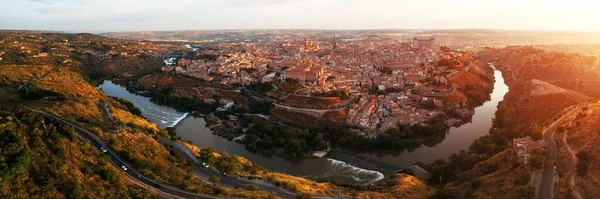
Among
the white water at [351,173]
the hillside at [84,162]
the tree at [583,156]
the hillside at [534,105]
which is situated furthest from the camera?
the hillside at [534,105]

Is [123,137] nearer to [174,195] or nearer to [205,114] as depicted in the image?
[174,195]

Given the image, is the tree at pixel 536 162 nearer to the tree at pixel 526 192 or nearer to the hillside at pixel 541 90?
the tree at pixel 526 192

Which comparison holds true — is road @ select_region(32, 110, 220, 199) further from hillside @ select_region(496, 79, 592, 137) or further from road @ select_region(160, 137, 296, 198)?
hillside @ select_region(496, 79, 592, 137)

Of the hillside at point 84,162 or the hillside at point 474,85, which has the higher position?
the hillside at point 84,162

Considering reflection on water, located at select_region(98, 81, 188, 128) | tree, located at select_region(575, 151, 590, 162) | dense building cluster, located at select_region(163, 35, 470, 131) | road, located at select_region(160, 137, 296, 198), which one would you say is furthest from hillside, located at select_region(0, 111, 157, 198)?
dense building cluster, located at select_region(163, 35, 470, 131)

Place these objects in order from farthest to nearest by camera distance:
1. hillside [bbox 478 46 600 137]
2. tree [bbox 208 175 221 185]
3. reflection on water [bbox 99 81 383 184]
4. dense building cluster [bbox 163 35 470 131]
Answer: dense building cluster [bbox 163 35 470 131] → hillside [bbox 478 46 600 137] → reflection on water [bbox 99 81 383 184] → tree [bbox 208 175 221 185]

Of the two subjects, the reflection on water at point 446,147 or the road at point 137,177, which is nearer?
the road at point 137,177

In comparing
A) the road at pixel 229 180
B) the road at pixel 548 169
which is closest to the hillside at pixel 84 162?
the road at pixel 229 180

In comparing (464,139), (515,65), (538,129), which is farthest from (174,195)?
(515,65)

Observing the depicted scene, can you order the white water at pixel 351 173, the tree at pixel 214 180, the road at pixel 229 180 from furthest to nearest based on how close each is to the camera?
the white water at pixel 351 173 → the road at pixel 229 180 → the tree at pixel 214 180
